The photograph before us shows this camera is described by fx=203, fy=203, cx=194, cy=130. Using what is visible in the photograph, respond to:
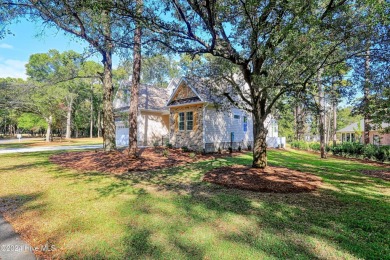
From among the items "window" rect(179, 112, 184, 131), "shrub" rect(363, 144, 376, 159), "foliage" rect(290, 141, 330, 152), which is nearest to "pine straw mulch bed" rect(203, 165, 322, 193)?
"window" rect(179, 112, 184, 131)

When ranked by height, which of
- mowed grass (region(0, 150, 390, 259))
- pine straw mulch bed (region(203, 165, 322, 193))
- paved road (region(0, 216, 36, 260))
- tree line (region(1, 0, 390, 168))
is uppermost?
tree line (region(1, 0, 390, 168))

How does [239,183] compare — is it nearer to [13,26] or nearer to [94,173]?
[94,173]

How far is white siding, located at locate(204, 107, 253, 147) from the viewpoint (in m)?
14.8

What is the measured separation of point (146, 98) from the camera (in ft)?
63.5

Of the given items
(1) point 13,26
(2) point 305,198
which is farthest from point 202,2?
(1) point 13,26

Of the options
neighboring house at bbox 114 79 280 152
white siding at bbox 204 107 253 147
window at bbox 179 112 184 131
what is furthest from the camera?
window at bbox 179 112 184 131

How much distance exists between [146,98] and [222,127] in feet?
26.7

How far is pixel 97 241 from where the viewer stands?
10.2 feet

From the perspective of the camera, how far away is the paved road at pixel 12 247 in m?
2.84

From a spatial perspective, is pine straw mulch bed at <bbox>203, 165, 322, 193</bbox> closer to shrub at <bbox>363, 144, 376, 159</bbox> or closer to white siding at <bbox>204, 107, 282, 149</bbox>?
white siding at <bbox>204, 107, 282, 149</bbox>

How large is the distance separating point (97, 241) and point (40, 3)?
945 centimetres

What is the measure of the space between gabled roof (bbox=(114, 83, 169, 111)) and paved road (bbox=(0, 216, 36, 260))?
48.6ft

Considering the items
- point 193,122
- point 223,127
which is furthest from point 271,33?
point 223,127

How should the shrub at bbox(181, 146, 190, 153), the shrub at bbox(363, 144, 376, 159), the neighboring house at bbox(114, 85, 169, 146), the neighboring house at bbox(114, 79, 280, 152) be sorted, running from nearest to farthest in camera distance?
1. the shrub at bbox(363, 144, 376, 159)
2. the shrub at bbox(181, 146, 190, 153)
3. the neighboring house at bbox(114, 79, 280, 152)
4. the neighboring house at bbox(114, 85, 169, 146)
